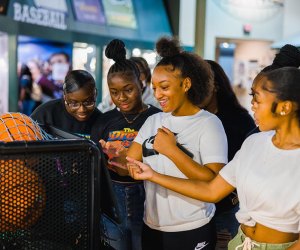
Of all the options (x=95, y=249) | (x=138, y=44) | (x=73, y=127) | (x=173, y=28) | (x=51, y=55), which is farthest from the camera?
(x=173, y=28)

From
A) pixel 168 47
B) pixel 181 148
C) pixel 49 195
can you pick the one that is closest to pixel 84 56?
pixel 168 47

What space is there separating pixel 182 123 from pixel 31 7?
655cm

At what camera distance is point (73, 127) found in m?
2.81

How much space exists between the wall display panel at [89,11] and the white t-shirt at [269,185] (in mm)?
8114

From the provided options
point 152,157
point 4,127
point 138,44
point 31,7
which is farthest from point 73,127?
point 138,44

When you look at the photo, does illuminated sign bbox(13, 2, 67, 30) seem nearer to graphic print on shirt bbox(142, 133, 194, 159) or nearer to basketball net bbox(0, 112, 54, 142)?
graphic print on shirt bbox(142, 133, 194, 159)

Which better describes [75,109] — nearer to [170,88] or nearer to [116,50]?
[116,50]

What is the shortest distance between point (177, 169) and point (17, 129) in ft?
2.57

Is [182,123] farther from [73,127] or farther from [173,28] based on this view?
[173,28]

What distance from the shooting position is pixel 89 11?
31.9 feet

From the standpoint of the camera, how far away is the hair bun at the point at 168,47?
85.0 inches

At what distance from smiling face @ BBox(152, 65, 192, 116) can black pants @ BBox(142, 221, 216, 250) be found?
1.78 feet

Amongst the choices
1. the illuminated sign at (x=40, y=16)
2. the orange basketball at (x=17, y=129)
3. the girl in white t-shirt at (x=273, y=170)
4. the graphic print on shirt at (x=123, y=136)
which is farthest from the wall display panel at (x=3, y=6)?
the girl in white t-shirt at (x=273, y=170)

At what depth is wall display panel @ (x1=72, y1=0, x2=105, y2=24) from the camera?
9305mm
